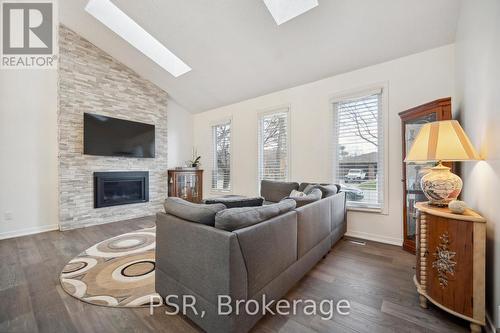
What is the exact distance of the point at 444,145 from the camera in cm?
161

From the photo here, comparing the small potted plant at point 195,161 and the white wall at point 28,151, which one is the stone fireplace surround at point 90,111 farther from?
the small potted plant at point 195,161

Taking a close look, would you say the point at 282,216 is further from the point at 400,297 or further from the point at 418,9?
the point at 418,9

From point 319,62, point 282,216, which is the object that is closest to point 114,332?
point 282,216

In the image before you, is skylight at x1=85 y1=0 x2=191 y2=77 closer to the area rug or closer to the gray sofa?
the area rug

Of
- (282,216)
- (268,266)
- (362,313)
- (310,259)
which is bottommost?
(362,313)

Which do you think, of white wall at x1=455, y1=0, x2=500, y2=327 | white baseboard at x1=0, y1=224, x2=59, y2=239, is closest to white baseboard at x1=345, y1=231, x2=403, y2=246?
white wall at x1=455, y1=0, x2=500, y2=327

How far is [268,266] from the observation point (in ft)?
4.96

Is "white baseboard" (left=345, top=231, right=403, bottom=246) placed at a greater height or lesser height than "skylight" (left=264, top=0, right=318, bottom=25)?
lesser

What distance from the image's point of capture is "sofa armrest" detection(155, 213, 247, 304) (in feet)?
3.98

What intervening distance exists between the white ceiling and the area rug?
3.30 metres

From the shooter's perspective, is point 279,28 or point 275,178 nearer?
point 279,28

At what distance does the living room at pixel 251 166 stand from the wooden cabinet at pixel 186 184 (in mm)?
39

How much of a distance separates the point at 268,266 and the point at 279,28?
9.79 feet

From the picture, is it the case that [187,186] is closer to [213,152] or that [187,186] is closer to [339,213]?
[213,152]
